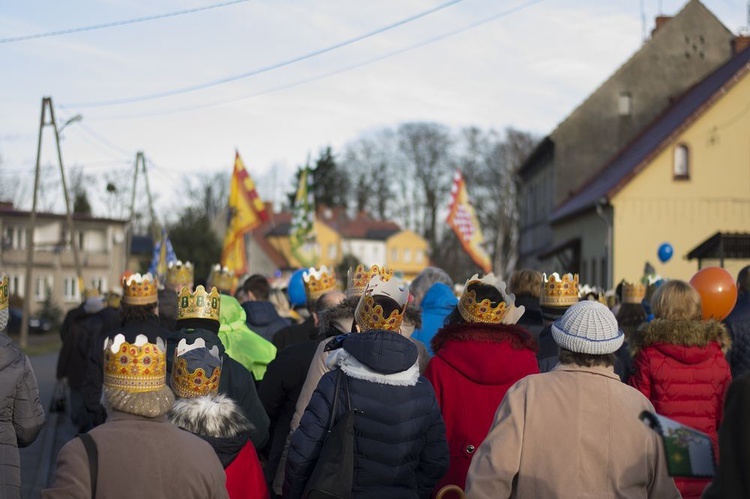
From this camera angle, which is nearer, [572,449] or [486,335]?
[572,449]

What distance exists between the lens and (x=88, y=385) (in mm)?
9875

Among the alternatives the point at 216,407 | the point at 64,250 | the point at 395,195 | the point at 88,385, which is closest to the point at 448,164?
the point at 395,195

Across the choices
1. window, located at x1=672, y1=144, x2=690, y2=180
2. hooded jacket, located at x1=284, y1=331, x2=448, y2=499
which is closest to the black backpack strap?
hooded jacket, located at x1=284, y1=331, x2=448, y2=499

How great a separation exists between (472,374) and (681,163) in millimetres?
31158

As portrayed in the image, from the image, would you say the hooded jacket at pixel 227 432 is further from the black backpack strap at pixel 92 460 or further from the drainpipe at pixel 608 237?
the drainpipe at pixel 608 237

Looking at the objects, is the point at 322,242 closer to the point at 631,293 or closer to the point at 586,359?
the point at 631,293

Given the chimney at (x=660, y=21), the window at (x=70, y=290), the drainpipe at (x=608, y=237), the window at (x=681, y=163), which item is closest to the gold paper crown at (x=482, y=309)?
the window at (x=681, y=163)

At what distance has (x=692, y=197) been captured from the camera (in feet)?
117

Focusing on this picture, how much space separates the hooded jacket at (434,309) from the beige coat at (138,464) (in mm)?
4196

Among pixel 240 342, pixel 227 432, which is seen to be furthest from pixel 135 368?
pixel 240 342

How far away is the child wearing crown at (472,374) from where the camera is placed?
231 inches

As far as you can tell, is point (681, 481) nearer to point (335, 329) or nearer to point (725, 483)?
point (335, 329)

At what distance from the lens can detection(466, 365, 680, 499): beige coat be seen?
4.61m

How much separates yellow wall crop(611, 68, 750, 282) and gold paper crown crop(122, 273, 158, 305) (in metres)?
28.4
